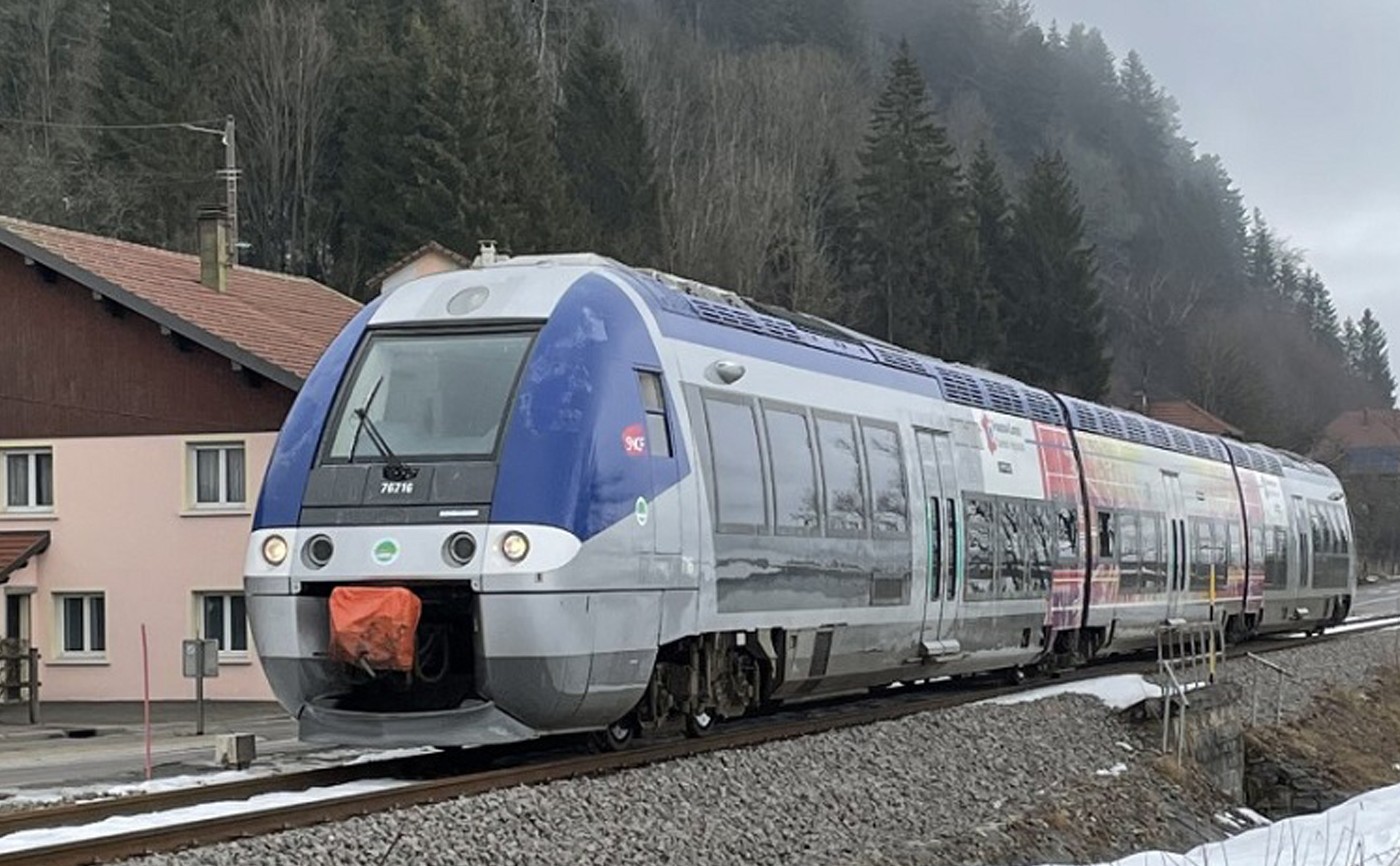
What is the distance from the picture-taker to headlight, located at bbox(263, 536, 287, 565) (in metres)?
11.8

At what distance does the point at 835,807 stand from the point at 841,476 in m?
Answer: 3.41

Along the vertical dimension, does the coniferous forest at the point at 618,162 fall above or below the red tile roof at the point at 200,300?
above

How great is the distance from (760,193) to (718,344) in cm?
4996

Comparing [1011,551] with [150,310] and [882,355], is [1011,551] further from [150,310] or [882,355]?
[150,310]

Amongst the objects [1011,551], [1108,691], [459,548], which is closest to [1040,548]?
[1011,551]

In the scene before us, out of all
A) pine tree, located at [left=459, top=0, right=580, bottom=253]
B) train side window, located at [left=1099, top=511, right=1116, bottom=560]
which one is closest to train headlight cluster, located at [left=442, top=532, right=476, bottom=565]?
train side window, located at [left=1099, top=511, right=1116, bottom=560]

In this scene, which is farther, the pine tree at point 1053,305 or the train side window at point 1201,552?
the pine tree at point 1053,305

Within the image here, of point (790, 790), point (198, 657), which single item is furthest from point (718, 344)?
point (198, 657)

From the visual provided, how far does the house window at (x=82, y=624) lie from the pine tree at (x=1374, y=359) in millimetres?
135975

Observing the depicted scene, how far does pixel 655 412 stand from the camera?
1251 centimetres

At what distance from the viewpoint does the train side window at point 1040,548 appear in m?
19.9

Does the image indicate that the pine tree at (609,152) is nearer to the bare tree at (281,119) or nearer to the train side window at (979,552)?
the bare tree at (281,119)

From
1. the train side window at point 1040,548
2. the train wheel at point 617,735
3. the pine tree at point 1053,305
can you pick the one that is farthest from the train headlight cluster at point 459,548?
the pine tree at point 1053,305

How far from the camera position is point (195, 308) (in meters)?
26.7
